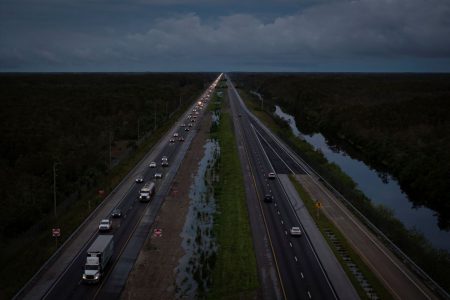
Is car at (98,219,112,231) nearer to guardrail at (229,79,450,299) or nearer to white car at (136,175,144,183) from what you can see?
white car at (136,175,144,183)

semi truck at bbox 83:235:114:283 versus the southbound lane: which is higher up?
semi truck at bbox 83:235:114:283

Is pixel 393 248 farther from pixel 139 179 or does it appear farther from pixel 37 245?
pixel 139 179

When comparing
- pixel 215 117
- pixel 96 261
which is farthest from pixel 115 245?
pixel 215 117

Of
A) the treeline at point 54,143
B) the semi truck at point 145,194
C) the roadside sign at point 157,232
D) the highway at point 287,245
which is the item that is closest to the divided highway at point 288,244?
the highway at point 287,245

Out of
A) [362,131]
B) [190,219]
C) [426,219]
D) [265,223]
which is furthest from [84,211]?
[362,131]

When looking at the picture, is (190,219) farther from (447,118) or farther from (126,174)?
(447,118)

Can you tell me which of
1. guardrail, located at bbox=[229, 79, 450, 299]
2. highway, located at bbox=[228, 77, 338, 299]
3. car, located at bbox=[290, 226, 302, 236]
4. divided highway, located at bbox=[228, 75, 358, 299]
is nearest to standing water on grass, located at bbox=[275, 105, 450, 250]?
guardrail, located at bbox=[229, 79, 450, 299]
